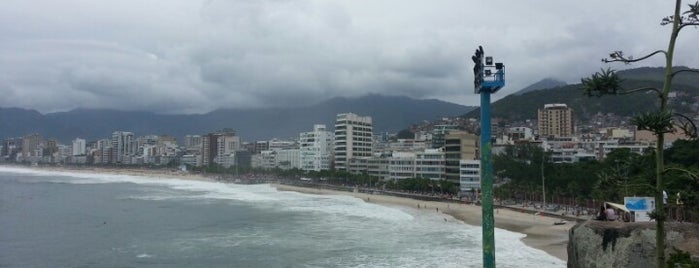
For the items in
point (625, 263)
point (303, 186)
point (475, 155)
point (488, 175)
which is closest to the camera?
point (625, 263)

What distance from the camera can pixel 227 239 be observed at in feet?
121

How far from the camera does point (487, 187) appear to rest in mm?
17984

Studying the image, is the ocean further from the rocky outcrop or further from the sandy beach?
the rocky outcrop

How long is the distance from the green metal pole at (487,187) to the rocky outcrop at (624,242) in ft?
9.15

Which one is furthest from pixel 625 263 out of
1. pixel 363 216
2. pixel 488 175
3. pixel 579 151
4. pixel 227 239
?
pixel 579 151

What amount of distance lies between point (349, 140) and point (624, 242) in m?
98.5

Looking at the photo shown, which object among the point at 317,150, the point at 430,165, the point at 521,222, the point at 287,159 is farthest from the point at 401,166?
the point at 287,159

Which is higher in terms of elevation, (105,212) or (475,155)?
(475,155)

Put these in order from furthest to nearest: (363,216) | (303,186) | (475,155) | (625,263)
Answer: (303,186) → (475,155) → (363,216) → (625,263)

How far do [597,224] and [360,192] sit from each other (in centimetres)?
6935

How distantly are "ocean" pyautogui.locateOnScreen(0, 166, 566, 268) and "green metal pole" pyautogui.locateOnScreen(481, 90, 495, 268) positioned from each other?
856 centimetres

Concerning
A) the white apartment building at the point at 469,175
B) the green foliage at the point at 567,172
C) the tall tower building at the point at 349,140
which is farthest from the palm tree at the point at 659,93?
the tall tower building at the point at 349,140

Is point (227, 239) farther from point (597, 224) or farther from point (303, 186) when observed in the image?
point (303, 186)

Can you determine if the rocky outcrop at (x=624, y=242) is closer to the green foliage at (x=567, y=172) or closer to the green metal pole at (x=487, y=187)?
the green metal pole at (x=487, y=187)
